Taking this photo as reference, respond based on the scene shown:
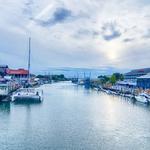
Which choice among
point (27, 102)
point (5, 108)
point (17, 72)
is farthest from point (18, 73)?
point (5, 108)

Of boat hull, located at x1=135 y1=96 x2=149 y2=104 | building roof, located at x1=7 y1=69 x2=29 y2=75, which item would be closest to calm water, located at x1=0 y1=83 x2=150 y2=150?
boat hull, located at x1=135 y1=96 x2=149 y2=104

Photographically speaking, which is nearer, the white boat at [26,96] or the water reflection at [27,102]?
the water reflection at [27,102]

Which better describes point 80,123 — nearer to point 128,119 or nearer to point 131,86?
point 128,119

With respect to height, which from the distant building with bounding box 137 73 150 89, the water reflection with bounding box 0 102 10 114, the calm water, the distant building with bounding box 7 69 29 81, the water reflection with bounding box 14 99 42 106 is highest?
the distant building with bounding box 7 69 29 81

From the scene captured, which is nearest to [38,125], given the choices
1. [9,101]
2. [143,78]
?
[9,101]

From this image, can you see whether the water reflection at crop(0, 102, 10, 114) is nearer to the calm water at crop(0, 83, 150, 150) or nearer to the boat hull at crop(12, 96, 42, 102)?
the calm water at crop(0, 83, 150, 150)

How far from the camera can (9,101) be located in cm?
Answer: 3931

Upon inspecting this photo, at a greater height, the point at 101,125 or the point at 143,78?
the point at 143,78

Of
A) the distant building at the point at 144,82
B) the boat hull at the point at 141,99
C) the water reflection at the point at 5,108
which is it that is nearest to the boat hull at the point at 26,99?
the water reflection at the point at 5,108

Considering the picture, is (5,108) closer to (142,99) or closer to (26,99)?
(26,99)

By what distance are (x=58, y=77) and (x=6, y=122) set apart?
17123 centimetres

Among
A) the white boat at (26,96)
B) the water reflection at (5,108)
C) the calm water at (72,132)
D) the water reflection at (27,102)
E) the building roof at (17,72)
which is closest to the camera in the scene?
the calm water at (72,132)

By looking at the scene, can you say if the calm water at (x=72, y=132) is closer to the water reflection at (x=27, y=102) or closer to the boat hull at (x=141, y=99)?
the water reflection at (x=27, y=102)

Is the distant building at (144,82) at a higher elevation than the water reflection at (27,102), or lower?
higher
